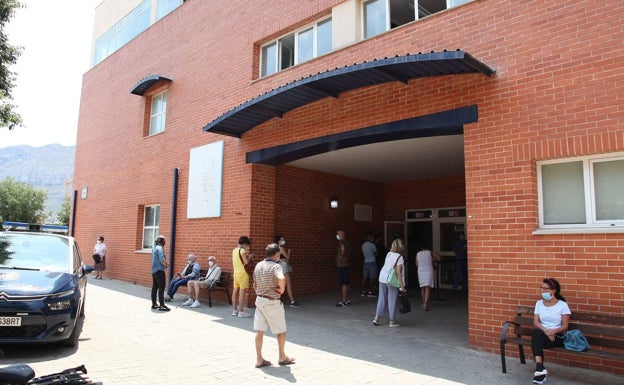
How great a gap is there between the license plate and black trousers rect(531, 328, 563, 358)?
6043 millimetres

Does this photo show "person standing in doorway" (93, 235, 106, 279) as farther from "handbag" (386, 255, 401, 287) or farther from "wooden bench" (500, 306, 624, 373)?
"wooden bench" (500, 306, 624, 373)

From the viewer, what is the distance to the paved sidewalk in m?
5.18

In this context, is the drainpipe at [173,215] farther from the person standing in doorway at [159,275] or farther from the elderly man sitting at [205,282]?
the person standing in doorway at [159,275]

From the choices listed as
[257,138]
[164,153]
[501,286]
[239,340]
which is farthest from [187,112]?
[501,286]

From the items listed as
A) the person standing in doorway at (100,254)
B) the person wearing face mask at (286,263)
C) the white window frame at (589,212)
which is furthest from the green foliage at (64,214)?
the white window frame at (589,212)

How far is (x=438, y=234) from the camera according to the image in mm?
13742

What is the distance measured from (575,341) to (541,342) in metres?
0.36

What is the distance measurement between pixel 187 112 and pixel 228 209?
11.8 ft

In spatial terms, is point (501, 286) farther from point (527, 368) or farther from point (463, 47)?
point (463, 47)

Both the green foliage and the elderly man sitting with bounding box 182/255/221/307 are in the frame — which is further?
the green foliage

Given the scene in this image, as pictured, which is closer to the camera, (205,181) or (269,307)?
(269,307)

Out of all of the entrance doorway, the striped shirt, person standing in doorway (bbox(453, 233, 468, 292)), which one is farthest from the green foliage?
the striped shirt

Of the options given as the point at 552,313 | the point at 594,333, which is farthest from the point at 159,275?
the point at 594,333

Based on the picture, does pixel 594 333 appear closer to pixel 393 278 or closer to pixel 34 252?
pixel 393 278
